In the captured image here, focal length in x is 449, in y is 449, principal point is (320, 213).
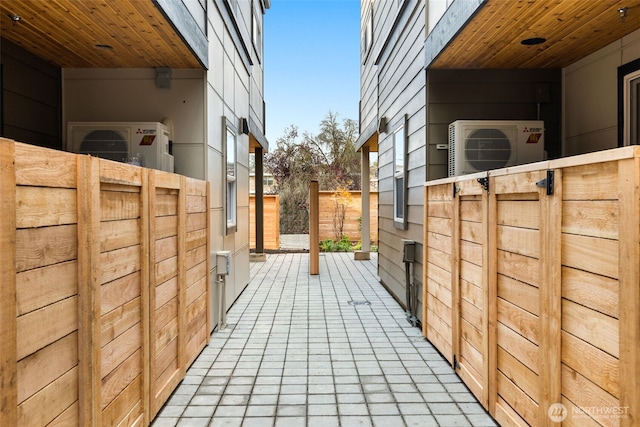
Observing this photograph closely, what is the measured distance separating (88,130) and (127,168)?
1955 mm

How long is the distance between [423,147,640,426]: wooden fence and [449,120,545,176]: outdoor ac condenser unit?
0.85 m

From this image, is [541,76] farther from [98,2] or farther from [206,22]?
[98,2]

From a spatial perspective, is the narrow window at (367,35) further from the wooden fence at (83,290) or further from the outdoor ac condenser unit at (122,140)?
the wooden fence at (83,290)

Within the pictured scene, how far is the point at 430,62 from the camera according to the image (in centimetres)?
389

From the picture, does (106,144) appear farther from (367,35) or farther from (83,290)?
(367,35)

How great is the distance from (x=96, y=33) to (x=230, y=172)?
2308 millimetres

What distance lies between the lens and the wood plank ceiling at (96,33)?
275 centimetres

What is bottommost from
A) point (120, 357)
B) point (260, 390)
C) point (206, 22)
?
point (260, 390)

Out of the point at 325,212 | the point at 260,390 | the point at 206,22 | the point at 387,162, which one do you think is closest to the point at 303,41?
the point at 325,212

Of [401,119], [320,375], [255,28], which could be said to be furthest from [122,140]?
[255,28]

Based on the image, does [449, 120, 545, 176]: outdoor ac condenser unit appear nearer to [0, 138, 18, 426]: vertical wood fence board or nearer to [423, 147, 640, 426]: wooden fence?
[423, 147, 640, 426]: wooden fence

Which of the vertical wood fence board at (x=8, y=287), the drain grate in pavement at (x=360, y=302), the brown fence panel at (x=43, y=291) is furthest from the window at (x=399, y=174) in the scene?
the vertical wood fence board at (x=8, y=287)

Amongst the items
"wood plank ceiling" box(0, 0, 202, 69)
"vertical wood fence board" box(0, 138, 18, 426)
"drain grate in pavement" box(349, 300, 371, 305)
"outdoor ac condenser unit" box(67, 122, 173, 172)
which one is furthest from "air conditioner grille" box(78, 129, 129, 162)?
"drain grate in pavement" box(349, 300, 371, 305)

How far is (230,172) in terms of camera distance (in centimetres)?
529
